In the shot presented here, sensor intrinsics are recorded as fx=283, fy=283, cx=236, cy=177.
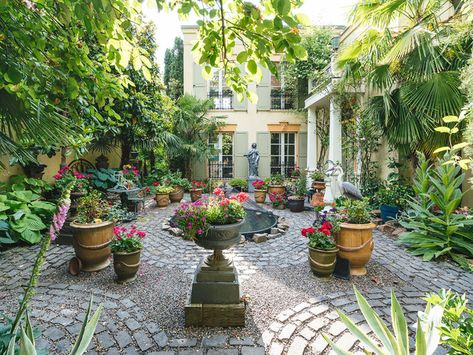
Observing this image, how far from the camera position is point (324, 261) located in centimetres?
350

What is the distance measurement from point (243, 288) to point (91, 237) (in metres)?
2.05

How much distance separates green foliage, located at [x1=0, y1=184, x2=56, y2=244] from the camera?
431 cm

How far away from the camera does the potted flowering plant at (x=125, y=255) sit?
3.38 meters

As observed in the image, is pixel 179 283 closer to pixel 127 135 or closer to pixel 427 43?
pixel 427 43

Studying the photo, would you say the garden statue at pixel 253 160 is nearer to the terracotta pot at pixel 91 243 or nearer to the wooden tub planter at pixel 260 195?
the wooden tub planter at pixel 260 195

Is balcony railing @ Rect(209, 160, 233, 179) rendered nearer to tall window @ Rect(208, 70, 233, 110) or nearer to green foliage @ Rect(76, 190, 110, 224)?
tall window @ Rect(208, 70, 233, 110)

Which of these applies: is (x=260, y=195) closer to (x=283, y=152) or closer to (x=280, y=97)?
(x=283, y=152)

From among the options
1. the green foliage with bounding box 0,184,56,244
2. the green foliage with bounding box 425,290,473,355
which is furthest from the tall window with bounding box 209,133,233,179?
the green foliage with bounding box 425,290,473,355

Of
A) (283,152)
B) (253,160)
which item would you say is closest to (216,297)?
(253,160)

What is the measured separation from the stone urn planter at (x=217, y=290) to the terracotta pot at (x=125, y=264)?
3.61 ft

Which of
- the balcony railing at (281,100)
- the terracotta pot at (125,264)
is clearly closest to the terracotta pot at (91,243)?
the terracotta pot at (125,264)

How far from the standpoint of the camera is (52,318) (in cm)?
264

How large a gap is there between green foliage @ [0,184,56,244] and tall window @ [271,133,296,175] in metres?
9.55

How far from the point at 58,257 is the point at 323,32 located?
11293 mm
